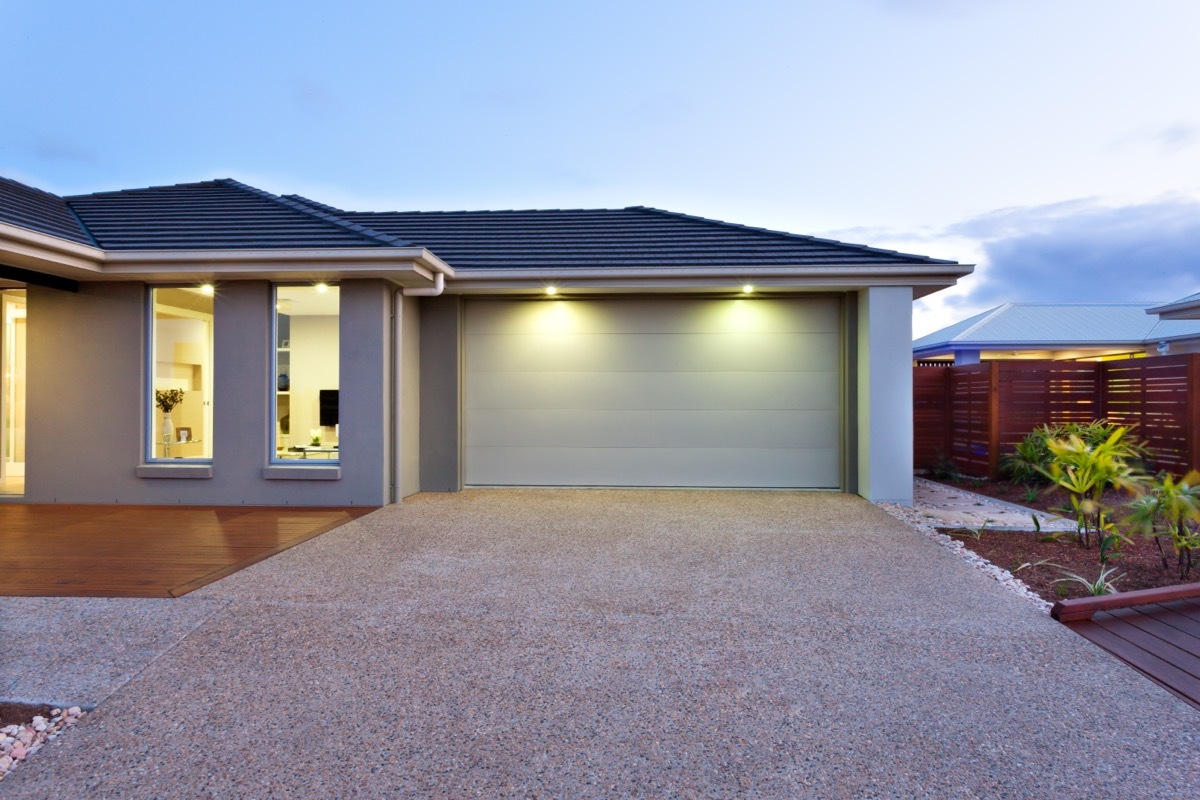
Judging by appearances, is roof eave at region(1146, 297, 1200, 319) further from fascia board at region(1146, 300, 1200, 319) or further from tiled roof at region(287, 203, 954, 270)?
tiled roof at region(287, 203, 954, 270)

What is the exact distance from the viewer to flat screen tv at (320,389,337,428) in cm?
693

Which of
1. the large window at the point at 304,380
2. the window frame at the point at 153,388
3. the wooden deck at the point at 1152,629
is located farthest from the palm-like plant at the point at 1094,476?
the window frame at the point at 153,388

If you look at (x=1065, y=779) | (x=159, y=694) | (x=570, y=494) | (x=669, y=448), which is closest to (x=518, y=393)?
(x=570, y=494)

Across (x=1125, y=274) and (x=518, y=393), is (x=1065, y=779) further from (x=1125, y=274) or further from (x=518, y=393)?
(x=1125, y=274)

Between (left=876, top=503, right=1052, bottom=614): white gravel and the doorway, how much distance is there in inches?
392

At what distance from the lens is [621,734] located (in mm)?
2271

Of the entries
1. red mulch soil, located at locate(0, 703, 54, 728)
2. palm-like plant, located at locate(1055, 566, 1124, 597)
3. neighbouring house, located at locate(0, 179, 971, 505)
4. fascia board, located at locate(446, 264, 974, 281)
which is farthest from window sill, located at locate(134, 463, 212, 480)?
palm-like plant, located at locate(1055, 566, 1124, 597)

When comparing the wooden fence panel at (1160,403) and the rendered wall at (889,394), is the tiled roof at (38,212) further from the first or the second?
the wooden fence panel at (1160,403)

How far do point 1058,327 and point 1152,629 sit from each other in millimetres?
17435

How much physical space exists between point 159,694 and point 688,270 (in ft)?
20.6

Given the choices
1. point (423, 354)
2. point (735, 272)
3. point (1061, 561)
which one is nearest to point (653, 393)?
point (735, 272)

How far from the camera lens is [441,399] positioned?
314 inches

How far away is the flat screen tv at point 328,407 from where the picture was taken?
693 centimetres

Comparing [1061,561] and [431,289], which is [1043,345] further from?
[431,289]
